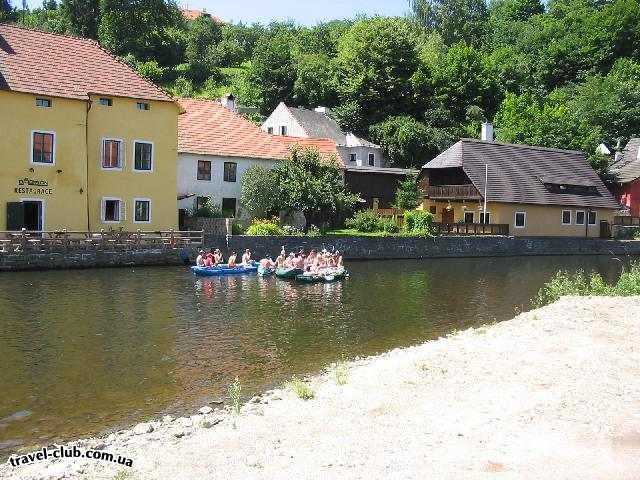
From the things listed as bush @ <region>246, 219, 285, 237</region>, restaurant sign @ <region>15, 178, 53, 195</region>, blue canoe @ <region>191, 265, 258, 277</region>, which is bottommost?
blue canoe @ <region>191, 265, 258, 277</region>

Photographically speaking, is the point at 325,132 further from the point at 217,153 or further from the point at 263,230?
the point at 263,230

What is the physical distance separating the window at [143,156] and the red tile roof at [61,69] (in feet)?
8.91

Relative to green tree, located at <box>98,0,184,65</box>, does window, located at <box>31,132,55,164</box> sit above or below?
below

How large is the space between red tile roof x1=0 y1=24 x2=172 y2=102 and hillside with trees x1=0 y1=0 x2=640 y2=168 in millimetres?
33503

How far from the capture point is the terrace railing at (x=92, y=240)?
33969mm

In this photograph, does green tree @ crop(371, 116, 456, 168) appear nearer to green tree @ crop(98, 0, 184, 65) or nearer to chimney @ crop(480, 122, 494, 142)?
chimney @ crop(480, 122, 494, 142)

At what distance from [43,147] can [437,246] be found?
2598 cm

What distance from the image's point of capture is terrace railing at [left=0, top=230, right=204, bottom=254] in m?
34.0

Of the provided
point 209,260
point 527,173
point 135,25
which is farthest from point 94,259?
point 135,25

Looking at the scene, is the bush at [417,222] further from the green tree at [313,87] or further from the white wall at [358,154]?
the green tree at [313,87]

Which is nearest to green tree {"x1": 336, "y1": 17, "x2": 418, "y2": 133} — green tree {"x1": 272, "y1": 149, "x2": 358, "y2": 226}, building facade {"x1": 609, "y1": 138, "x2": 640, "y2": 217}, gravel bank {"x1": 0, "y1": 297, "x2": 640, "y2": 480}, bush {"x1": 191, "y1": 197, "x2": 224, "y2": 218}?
building facade {"x1": 609, "y1": 138, "x2": 640, "y2": 217}

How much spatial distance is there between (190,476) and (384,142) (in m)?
62.9

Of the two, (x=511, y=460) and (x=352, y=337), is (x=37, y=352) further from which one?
(x=511, y=460)

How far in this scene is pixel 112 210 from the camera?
40562 mm
